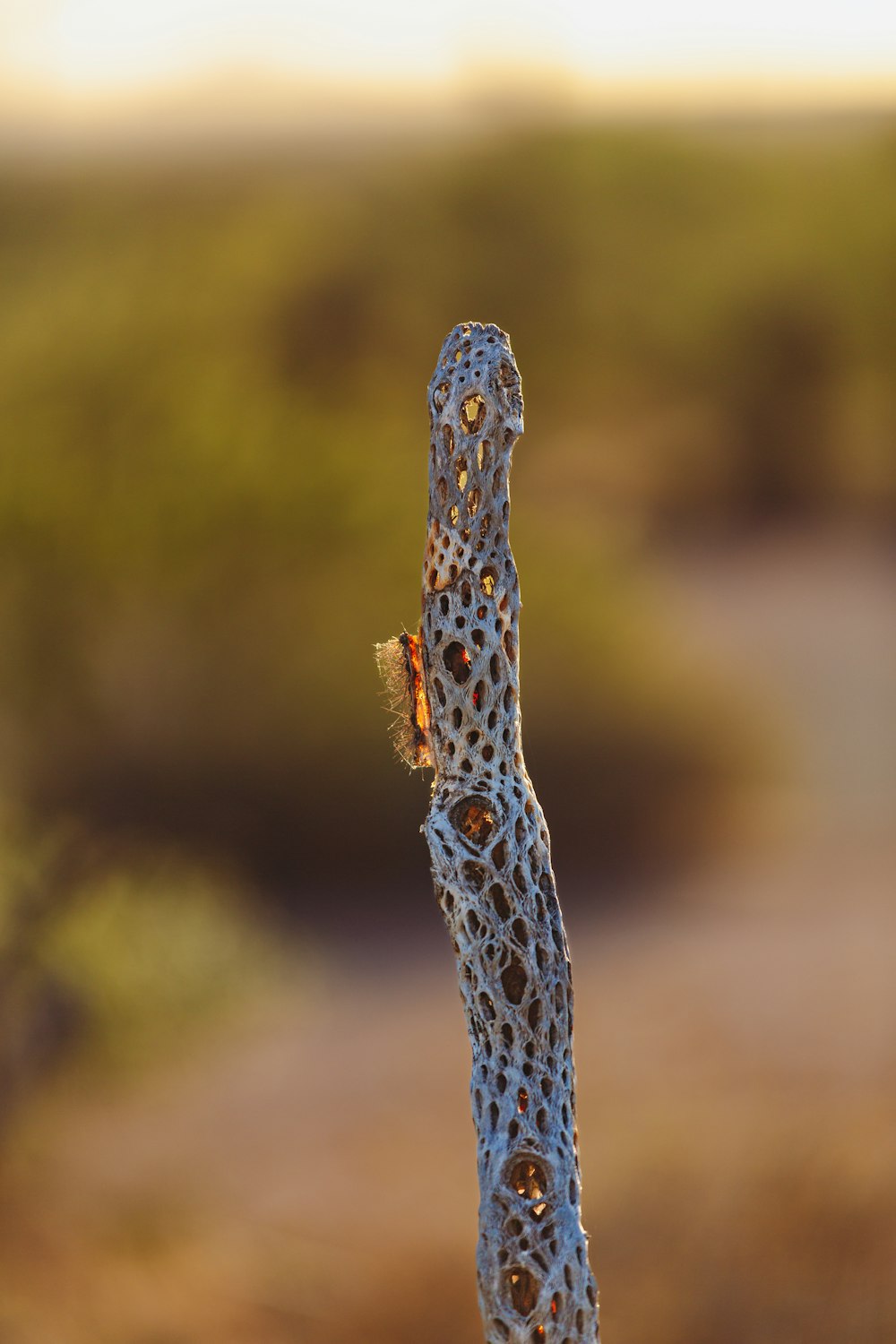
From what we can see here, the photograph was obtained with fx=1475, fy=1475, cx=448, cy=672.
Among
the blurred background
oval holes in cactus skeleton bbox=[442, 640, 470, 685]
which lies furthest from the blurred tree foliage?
oval holes in cactus skeleton bbox=[442, 640, 470, 685]

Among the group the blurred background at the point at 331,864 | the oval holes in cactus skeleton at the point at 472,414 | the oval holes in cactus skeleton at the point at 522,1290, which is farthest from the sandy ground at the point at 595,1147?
the oval holes in cactus skeleton at the point at 472,414

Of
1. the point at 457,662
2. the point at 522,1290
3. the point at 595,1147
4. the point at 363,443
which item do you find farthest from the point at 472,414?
the point at 363,443

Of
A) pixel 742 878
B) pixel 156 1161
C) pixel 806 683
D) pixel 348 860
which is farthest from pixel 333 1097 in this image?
pixel 806 683

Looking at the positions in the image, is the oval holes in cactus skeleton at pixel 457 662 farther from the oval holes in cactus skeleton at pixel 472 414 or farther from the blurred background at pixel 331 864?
the blurred background at pixel 331 864

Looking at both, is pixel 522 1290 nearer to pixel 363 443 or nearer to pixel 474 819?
pixel 474 819

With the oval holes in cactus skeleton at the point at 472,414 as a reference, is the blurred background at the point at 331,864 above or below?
above

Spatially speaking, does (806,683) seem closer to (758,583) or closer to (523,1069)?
(758,583)
